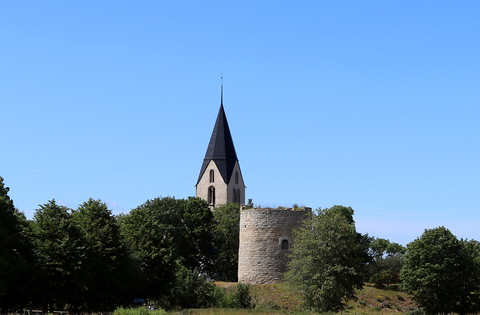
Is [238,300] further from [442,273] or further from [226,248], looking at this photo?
[226,248]

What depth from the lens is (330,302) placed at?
49.8 metres

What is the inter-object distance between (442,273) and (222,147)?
65063 mm

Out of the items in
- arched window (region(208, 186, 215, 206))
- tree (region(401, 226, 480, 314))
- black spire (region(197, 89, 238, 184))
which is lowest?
tree (region(401, 226, 480, 314))

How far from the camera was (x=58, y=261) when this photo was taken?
4116 centimetres

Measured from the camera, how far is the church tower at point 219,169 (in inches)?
4508

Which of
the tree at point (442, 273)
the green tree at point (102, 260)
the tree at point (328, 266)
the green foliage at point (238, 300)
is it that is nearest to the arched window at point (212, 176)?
the green foliage at point (238, 300)

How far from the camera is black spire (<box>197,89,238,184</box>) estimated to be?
376 feet

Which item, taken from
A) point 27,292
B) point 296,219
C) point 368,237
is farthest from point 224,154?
point 27,292

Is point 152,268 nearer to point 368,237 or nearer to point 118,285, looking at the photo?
point 118,285

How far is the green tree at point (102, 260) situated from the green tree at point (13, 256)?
3619 mm

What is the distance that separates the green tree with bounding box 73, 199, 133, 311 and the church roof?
219 feet

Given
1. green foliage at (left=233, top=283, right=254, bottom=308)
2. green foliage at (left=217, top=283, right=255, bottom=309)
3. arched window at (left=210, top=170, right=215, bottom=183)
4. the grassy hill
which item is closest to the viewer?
green foliage at (left=217, top=283, right=255, bottom=309)

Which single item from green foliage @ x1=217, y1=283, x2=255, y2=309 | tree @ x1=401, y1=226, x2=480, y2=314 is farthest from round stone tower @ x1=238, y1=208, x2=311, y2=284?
tree @ x1=401, y1=226, x2=480, y2=314

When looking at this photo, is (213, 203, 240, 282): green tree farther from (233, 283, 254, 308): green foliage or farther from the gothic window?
the gothic window
